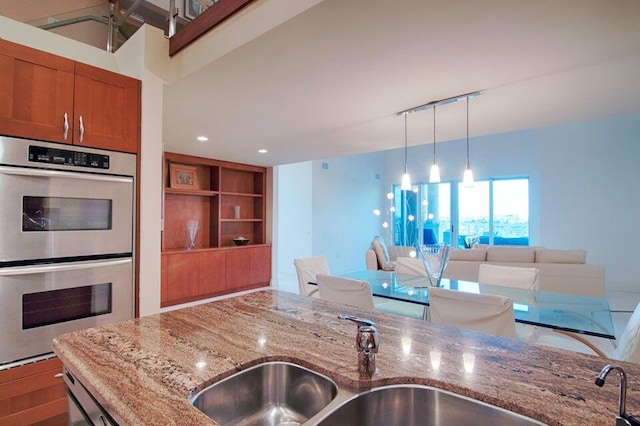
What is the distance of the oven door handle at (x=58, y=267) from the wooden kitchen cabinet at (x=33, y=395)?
1.52ft

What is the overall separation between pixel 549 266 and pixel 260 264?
14.6 feet

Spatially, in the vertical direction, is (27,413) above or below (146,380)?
below

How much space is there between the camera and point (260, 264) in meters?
5.73

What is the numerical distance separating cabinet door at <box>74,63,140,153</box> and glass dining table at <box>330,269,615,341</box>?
2.15m

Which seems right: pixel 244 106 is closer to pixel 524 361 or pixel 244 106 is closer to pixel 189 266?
pixel 524 361

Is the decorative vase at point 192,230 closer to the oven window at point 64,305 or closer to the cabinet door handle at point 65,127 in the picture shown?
the oven window at point 64,305

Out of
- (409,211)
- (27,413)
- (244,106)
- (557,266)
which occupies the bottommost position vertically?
(27,413)

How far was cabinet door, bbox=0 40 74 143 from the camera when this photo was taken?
5.12 feet

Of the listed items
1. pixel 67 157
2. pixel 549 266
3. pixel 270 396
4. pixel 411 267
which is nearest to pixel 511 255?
pixel 549 266

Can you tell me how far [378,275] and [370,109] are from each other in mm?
1764

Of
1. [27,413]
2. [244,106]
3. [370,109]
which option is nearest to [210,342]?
[27,413]

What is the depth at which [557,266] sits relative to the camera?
450 centimetres

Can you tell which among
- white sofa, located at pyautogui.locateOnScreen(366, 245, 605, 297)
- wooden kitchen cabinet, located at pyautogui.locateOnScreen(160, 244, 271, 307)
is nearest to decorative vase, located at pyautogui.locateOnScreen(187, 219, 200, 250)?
wooden kitchen cabinet, located at pyautogui.locateOnScreen(160, 244, 271, 307)

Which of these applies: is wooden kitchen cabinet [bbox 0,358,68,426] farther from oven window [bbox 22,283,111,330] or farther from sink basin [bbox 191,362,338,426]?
sink basin [bbox 191,362,338,426]
